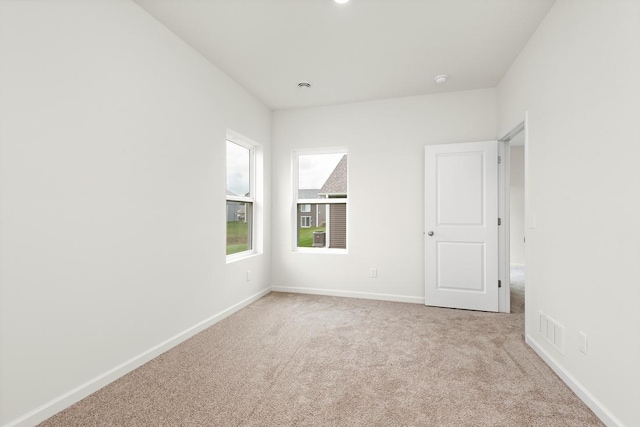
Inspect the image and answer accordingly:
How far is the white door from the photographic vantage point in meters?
3.54

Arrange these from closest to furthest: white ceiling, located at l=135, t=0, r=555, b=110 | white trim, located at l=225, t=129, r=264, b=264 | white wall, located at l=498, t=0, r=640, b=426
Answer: white wall, located at l=498, t=0, r=640, b=426, white ceiling, located at l=135, t=0, r=555, b=110, white trim, located at l=225, t=129, r=264, b=264

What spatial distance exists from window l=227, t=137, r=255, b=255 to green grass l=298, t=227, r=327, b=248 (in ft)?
2.24

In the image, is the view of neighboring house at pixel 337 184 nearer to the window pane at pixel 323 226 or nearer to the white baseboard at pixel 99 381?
the window pane at pixel 323 226

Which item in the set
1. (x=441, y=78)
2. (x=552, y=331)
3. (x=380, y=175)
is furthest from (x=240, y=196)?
(x=552, y=331)

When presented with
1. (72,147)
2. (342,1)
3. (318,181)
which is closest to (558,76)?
(342,1)

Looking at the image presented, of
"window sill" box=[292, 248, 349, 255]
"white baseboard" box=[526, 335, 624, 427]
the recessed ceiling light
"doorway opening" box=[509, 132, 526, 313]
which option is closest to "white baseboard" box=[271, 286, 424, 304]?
"window sill" box=[292, 248, 349, 255]

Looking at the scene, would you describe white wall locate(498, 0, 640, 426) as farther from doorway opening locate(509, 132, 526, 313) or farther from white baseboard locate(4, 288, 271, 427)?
doorway opening locate(509, 132, 526, 313)

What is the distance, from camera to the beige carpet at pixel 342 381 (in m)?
1.72

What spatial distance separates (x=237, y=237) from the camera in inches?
152

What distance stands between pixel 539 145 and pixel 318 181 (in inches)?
104

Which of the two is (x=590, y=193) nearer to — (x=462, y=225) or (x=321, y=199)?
(x=462, y=225)

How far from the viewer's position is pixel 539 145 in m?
2.46

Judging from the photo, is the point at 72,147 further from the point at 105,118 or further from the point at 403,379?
the point at 403,379

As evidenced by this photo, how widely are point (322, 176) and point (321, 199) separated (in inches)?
13.0
